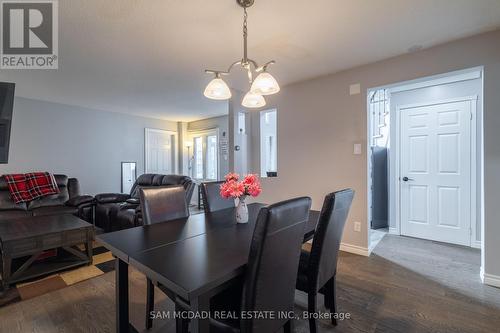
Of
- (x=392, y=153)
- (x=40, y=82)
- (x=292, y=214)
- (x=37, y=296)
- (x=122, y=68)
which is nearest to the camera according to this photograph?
(x=292, y=214)

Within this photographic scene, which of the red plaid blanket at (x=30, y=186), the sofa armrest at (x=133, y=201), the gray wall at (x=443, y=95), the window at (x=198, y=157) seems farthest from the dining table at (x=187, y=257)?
the window at (x=198, y=157)

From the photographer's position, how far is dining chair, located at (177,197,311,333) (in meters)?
0.98

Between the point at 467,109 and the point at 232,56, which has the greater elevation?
the point at 232,56

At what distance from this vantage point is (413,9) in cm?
186

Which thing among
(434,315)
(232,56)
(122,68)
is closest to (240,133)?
(232,56)

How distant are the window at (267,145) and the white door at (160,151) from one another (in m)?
3.35

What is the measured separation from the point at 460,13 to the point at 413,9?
1.39 ft

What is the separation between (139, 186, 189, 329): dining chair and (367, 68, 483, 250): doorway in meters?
2.26

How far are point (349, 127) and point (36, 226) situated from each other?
3.80 metres

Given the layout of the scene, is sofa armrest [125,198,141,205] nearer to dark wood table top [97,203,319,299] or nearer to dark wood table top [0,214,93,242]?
dark wood table top [0,214,93,242]

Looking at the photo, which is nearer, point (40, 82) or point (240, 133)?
point (40, 82)

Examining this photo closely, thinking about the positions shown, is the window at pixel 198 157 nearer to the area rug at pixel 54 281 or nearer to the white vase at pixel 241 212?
the area rug at pixel 54 281

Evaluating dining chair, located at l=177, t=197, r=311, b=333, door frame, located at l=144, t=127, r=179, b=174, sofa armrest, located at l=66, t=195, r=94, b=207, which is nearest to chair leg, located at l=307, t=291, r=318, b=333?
dining chair, located at l=177, t=197, r=311, b=333

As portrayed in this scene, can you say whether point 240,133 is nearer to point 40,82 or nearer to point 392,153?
point 392,153
